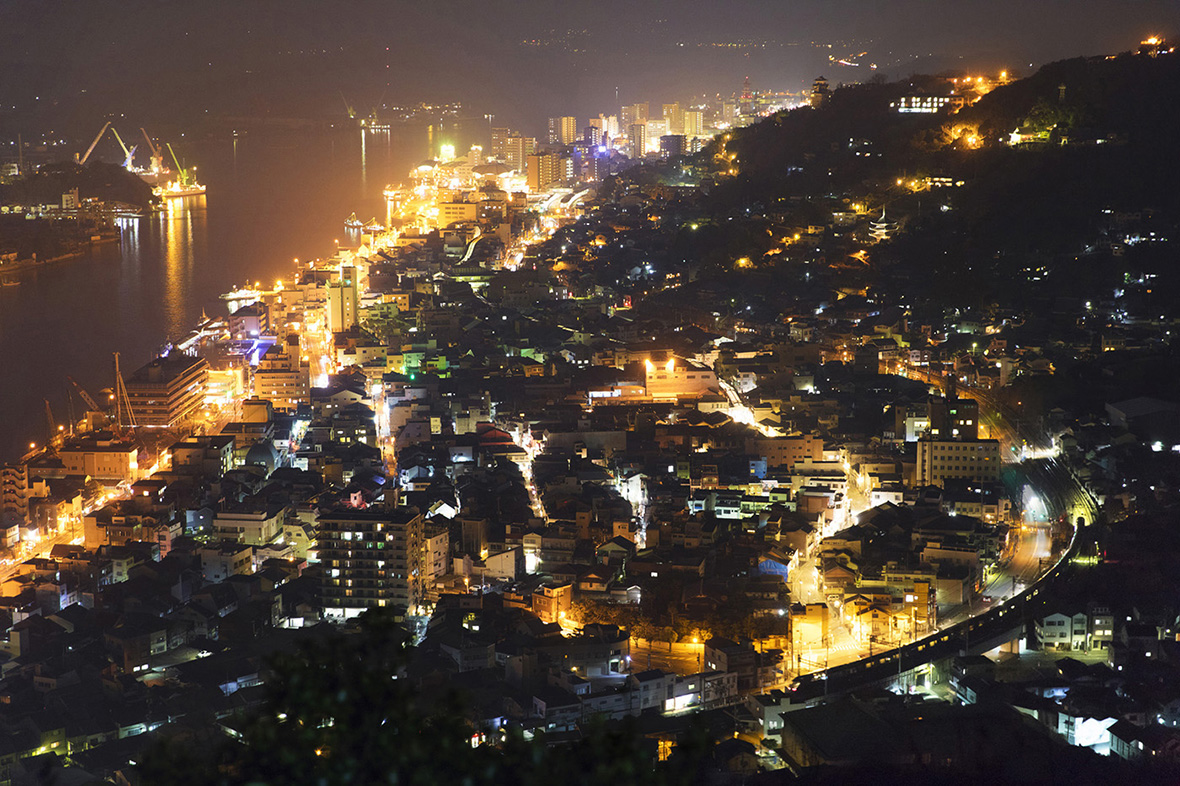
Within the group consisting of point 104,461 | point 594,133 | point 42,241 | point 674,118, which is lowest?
point 104,461

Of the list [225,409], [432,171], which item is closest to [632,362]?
[225,409]

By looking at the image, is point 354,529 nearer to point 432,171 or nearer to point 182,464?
point 182,464

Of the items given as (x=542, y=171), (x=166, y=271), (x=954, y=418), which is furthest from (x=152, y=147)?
(x=954, y=418)

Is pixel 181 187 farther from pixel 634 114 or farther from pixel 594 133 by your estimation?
pixel 634 114

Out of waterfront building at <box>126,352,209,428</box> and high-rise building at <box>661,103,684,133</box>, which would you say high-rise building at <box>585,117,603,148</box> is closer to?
high-rise building at <box>661,103,684,133</box>

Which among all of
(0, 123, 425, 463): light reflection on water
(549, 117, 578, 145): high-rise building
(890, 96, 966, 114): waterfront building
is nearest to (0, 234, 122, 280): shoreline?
(0, 123, 425, 463): light reflection on water

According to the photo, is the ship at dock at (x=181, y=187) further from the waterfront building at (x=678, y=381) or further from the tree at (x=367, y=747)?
the tree at (x=367, y=747)
